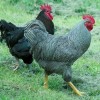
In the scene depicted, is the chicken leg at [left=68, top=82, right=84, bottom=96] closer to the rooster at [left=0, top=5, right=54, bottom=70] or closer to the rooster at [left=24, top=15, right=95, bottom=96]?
the rooster at [left=24, top=15, right=95, bottom=96]

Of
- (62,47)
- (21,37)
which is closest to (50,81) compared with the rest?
(62,47)

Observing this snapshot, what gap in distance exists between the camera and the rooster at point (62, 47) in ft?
26.0

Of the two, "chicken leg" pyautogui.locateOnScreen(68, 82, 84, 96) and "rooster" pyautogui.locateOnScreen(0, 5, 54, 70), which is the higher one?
"rooster" pyautogui.locateOnScreen(0, 5, 54, 70)

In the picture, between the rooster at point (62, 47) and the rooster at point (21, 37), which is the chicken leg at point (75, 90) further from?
the rooster at point (21, 37)

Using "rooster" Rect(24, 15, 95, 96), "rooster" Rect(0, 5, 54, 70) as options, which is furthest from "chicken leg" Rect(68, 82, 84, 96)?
"rooster" Rect(0, 5, 54, 70)

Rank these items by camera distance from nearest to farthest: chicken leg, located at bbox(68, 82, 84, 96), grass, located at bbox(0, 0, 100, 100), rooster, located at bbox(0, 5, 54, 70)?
grass, located at bbox(0, 0, 100, 100)
chicken leg, located at bbox(68, 82, 84, 96)
rooster, located at bbox(0, 5, 54, 70)

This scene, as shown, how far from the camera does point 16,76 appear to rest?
8.80 m

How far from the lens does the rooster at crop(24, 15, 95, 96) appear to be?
26.0 ft

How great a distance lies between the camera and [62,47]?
26.1 ft

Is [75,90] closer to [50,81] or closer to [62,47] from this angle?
[50,81]

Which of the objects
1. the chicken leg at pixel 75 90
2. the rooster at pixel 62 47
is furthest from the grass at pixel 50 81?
the rooster at pixel 62 47

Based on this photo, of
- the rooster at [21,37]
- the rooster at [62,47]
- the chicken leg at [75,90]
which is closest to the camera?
the rooster at [62,47]

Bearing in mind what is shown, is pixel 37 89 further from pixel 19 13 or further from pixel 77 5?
pixel 77 5

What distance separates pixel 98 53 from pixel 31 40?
3588 mm
